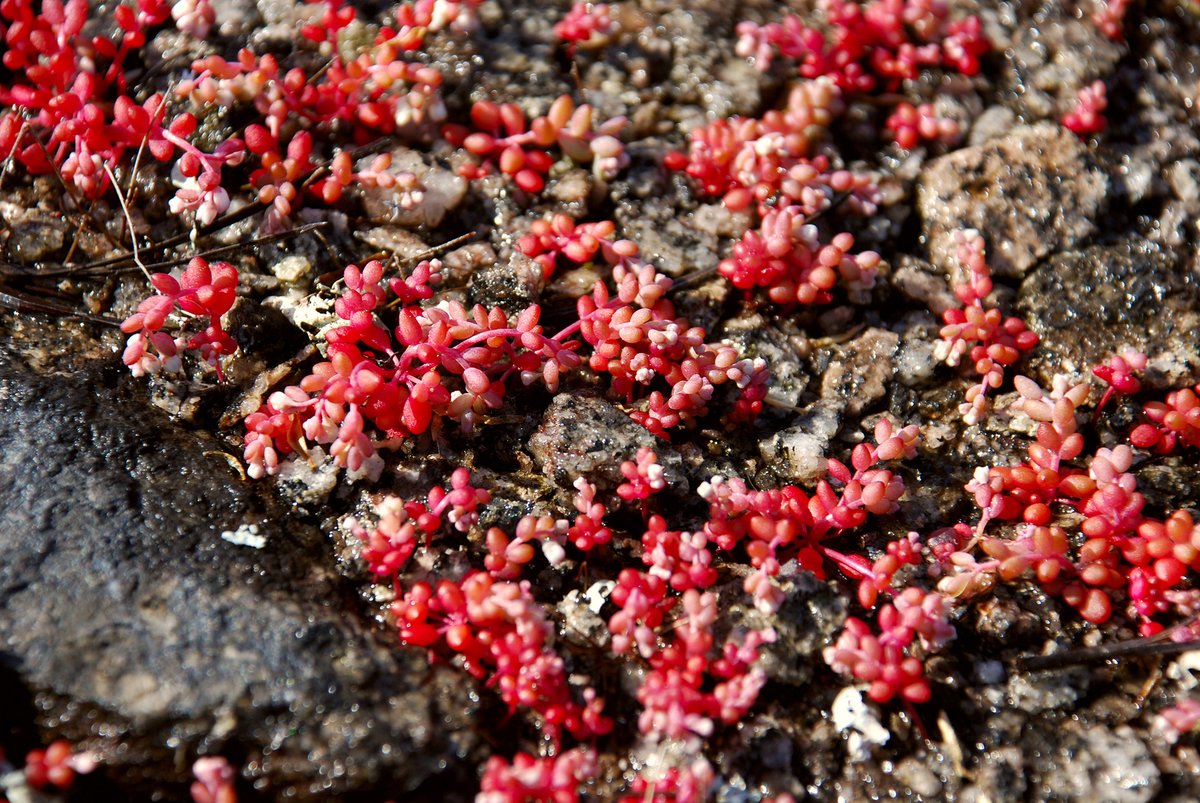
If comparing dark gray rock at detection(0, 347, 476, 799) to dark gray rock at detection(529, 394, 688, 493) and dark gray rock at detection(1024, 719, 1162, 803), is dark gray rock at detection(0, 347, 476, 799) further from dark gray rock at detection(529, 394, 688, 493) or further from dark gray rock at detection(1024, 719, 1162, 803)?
dark gray rock at detection(1024, 719, 1162, 803)

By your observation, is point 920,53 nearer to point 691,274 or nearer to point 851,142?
point 851,142

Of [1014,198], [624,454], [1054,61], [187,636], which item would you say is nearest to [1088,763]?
[624,454]

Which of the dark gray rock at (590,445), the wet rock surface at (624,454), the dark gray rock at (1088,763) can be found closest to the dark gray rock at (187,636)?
the wet rock surface at (624,454)

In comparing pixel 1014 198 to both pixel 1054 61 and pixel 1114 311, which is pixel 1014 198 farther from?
pixel 1054 61

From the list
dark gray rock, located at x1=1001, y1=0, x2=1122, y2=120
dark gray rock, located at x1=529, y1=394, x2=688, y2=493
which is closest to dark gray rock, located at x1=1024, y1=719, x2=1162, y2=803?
dark gray rock, located at x1=529, y1=394, x2=688, y2=493

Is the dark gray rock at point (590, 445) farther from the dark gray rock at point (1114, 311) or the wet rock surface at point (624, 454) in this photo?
the dark gray rock at point (1114, 311)

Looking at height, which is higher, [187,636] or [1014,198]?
[1014,198]

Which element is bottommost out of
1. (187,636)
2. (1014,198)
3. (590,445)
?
(187,636)
